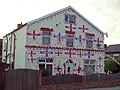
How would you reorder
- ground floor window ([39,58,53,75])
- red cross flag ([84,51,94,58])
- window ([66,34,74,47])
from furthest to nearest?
red cross flag ([84,51,94,58]) → window ([66,34,74,47]) → ground floor window ([39,58,53,75])

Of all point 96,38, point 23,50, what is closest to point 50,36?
point 23,50

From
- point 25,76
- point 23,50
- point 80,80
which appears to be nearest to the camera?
point 25,76

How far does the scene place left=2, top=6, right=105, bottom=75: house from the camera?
1137 inches

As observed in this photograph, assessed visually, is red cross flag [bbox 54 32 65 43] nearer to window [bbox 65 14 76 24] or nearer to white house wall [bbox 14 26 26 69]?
window [bbox 65 14 76 24]

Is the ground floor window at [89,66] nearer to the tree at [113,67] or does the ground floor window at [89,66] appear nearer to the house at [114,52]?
the tree at [113,67]

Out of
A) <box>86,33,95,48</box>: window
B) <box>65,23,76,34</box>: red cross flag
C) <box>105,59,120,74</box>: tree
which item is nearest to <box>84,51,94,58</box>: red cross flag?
<box>86,33,95,48</box>: window

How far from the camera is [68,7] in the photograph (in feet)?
105

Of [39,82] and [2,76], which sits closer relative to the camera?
[39,82]

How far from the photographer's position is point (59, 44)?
1209 inches

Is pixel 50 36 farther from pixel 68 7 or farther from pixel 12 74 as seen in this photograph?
pixel 12 74

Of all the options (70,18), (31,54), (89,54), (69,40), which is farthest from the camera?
(89,54)

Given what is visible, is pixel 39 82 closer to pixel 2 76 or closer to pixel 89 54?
pixel 2 76

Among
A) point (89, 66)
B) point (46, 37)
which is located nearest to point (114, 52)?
point (89, 66)

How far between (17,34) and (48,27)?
4.68 metres
